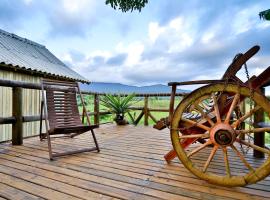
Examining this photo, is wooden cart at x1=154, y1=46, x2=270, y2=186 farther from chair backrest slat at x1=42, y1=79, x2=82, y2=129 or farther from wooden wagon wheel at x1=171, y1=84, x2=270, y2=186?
chair backrest slat at x1=42, y1=79, x2=82, y2=129

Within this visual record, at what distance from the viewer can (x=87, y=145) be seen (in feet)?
10.4

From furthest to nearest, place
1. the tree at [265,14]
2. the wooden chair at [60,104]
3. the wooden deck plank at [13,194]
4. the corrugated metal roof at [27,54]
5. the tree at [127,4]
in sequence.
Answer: the corrugated metal roof at [27,54]
the tree at [265,14]
the tree at [127,4]
the wooden chair at [60,104]
the wooden deck plank at [13,194]

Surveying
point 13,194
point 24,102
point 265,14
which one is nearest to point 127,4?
point 13,194

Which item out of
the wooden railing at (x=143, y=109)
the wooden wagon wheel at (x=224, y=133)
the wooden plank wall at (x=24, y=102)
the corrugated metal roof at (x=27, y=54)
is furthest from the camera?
the corrugated metal roof at (x=27, y=54)

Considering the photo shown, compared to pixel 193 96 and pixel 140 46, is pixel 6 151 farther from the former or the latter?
pixel 140 46

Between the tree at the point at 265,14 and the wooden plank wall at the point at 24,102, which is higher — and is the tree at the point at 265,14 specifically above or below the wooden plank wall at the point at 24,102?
above

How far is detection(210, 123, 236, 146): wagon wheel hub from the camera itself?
1693 millimetres

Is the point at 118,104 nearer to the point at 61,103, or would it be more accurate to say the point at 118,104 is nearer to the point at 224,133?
the point at 61,103

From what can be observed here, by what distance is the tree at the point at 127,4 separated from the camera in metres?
3.80

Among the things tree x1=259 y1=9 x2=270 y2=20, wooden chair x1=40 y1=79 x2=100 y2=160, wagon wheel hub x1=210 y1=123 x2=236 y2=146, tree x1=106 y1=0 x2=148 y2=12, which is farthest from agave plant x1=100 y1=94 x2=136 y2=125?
tree x1=259 y1=9 x2=270 y2=20

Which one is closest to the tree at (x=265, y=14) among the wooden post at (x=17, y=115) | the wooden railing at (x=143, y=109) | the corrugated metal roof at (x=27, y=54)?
the wooden railing at (x=143, y=109)

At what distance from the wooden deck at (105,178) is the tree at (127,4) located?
268 centimetres

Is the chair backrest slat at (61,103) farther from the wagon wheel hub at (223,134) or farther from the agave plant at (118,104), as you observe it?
the agave plant at (118,104)

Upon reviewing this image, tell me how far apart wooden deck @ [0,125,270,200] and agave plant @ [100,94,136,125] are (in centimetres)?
273
